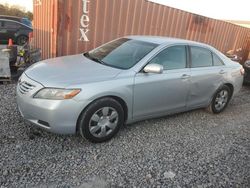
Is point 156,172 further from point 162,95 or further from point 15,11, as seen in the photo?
point 15,11

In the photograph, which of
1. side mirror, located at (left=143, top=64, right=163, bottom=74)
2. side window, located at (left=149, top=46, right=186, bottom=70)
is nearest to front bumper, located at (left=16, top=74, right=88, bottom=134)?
side mirror, located at (left=143, top=64, right=163, bottom=74)

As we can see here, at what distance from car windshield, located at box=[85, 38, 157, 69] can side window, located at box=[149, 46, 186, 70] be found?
7.7 inches

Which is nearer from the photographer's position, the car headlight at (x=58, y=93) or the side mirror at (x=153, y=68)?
the car headlight at (x=58, y=93)

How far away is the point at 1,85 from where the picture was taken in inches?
224

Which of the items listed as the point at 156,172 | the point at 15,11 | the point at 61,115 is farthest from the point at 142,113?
the point at 15,11

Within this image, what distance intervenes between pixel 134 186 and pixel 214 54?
3.33 meters

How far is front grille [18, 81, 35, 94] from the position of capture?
3.27 m

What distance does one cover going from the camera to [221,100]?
529 cm

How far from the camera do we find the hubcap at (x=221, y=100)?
5.20 metres

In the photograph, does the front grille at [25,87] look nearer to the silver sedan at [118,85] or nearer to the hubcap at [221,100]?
the silver sedan at [118,85]

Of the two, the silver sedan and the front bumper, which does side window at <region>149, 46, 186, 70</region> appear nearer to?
the silver sedan

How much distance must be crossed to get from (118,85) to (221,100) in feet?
9.33

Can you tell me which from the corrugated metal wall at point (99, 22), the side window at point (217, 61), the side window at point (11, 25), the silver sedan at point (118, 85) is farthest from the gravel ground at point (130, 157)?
the side window at point (11, 25)

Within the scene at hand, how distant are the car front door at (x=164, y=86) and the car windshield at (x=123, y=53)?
0.23 metres
